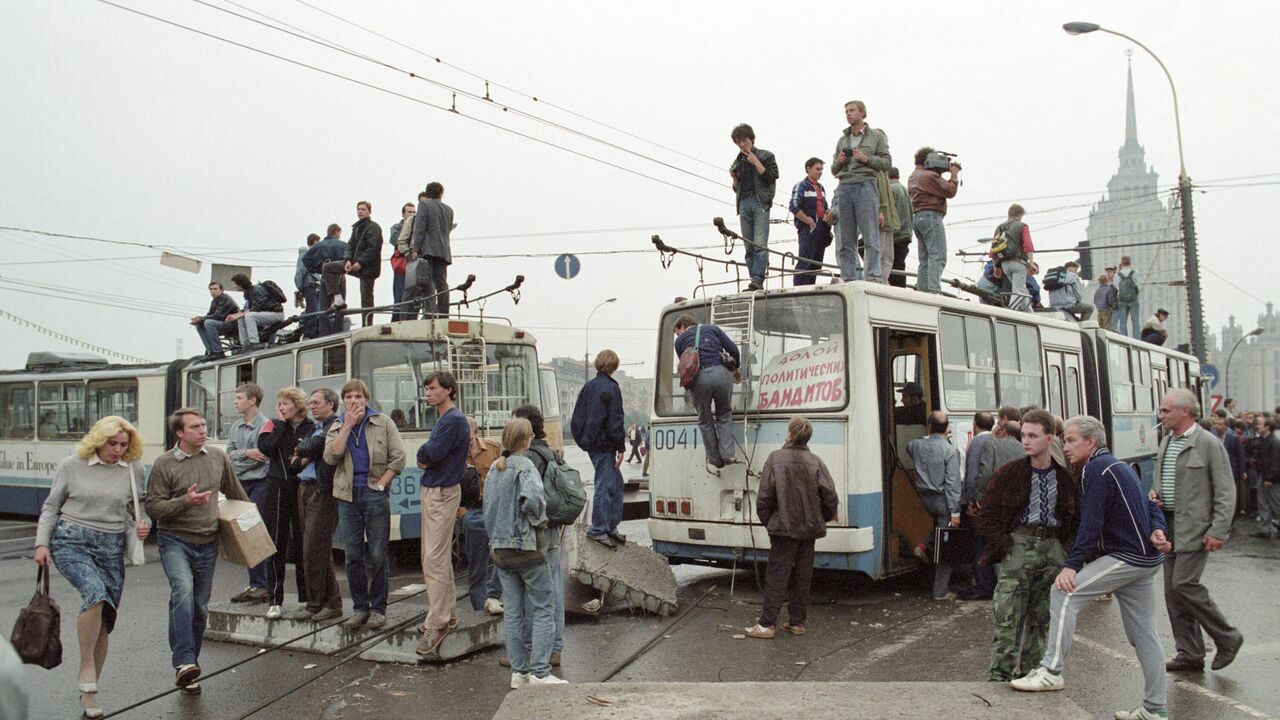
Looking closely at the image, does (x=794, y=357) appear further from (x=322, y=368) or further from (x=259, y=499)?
(x=322, y=368)

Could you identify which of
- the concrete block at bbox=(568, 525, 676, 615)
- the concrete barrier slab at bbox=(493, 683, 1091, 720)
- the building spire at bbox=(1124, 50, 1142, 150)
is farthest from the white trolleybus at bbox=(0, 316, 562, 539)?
the building spire at bbox=(1124, 50, 1142, 150)

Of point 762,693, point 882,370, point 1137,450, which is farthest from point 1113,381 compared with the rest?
point 762,693

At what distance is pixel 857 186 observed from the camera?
11633mm

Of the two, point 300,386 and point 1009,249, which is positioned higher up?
point 1009,249

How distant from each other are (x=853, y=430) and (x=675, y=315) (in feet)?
8.60

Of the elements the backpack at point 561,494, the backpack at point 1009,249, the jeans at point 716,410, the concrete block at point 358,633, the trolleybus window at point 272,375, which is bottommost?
the concrete block at point 358,633

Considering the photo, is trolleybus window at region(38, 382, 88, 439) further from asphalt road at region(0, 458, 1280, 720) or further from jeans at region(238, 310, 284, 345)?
asphalt road at region(0, 458, 1280, 720)

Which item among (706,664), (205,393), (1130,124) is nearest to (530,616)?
(706,664)

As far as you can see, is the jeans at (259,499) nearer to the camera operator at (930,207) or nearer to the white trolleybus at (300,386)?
the white trolleybus at (300,386)

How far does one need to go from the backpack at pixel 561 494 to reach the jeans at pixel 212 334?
11396mm

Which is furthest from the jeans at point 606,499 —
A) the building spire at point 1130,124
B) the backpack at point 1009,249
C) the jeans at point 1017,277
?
the building spire at point 1130,124

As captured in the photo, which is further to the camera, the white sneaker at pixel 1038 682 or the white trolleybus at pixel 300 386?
the white trolleybus at pixel 300 386

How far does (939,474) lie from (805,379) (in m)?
1.52

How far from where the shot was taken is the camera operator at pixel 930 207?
13164 mm
